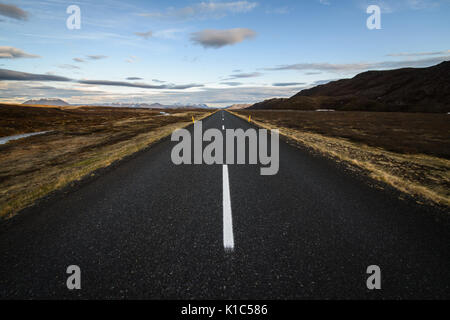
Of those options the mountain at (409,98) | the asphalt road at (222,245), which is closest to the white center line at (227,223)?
the asphalt road at (222,245)

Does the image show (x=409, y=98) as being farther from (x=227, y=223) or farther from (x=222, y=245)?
(x=222, y=245)

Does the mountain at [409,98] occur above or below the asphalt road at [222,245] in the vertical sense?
above

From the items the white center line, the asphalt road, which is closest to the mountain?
the asphalt road

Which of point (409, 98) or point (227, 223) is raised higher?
point (409, 98)

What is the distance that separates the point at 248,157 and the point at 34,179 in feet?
25.5

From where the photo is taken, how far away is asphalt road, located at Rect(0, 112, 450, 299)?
240 cm

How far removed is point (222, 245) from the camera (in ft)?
10.3

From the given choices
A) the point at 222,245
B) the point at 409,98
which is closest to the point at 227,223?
the point at 222,245

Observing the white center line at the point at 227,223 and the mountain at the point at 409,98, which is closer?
the white center line at the point at 227,223

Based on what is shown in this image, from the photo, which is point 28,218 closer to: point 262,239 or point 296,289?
point 262,239

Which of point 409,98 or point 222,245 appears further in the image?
point 409,98

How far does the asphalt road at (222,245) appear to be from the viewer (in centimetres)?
240

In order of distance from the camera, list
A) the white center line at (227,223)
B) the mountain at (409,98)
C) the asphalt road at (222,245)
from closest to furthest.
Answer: the asphalt road at (222,245) < the white center line at (227,223) < the mountain at (409,98)

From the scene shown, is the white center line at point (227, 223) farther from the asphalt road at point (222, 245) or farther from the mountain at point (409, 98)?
the mountain at point (409, 98)
